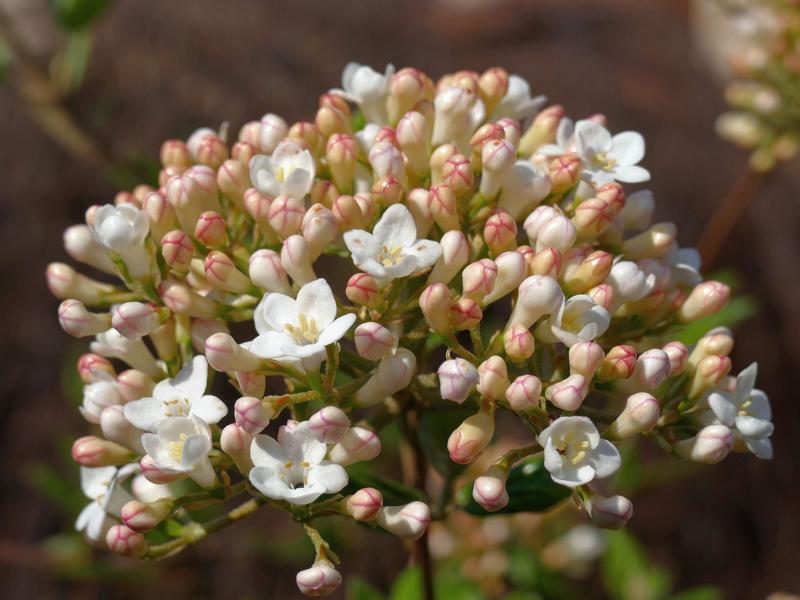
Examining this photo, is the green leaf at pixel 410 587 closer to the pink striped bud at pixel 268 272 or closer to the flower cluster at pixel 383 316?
the flower cluster at pixel 383 316

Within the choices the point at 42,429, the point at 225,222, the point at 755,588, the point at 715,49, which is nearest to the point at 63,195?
the point at 42,429

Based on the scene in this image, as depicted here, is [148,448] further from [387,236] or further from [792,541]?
[792,541]

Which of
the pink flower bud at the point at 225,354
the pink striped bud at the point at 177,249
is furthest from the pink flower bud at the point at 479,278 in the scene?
the pink striped bud at the point at 177,249

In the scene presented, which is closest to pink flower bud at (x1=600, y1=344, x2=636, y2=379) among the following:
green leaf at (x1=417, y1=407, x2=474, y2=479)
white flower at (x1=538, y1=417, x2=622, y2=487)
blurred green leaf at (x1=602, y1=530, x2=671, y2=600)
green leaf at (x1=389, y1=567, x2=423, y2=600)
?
white flower at (x1=538, y1=417, x2=622, y2=487)

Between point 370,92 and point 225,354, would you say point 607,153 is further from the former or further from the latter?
point 225,354

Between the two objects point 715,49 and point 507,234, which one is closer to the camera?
point 507,234

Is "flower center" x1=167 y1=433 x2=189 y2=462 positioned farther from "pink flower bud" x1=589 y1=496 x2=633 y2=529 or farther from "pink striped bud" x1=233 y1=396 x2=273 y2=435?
"pink flower bud" x1=589 y1=496 x2=633 y2=529

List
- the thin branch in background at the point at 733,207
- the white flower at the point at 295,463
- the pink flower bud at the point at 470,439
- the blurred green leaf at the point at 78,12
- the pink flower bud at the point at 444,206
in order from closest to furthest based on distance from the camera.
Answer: the white flower at the point at 295,463 → the pink flower bud at the point at 470,439 → the pink flower bud at the point at 444,206 → the blurred green leaf at the point at 78,12 → the thin branch in background at the point at 733,207

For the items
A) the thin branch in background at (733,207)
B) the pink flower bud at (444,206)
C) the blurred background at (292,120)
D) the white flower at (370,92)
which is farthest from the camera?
the blurred background at (292,120)
